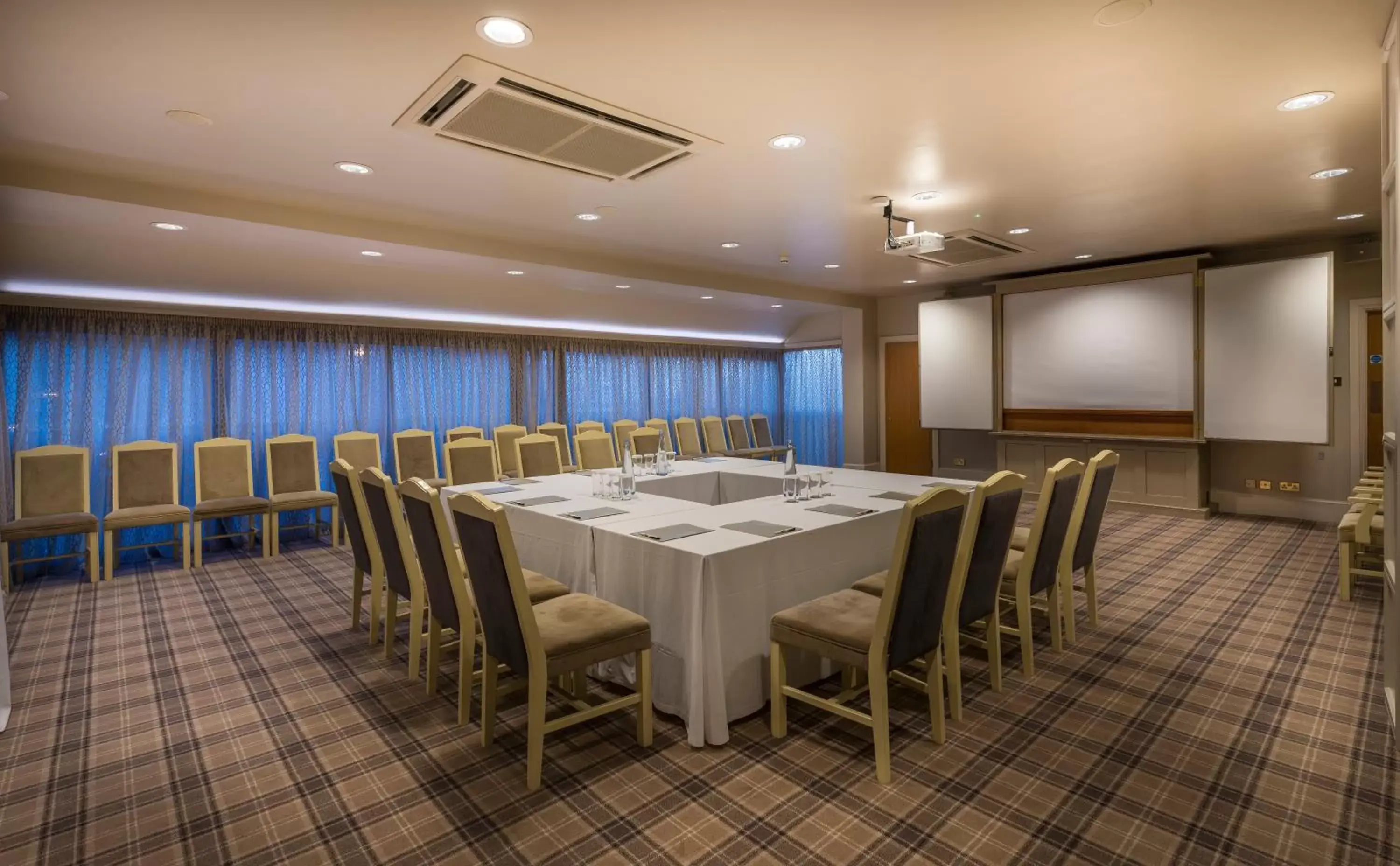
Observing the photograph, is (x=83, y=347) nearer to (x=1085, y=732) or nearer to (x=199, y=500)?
(x=199, y=500)

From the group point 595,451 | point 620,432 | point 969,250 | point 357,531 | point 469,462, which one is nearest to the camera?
point 357,531

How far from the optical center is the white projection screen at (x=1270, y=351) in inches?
234

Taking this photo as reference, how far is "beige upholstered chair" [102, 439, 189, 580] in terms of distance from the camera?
5.15 m

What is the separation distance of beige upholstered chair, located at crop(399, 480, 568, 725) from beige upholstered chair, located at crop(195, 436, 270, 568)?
141 inches

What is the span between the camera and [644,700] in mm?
2594

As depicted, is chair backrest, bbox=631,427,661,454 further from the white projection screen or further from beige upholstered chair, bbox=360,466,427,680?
the white projection screen

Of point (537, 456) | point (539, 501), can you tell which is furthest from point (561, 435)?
point (539, 501)

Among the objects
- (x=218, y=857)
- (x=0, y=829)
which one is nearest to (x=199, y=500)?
(x=0, y=829)

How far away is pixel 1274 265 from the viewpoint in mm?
6117

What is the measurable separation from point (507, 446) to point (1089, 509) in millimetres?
5447

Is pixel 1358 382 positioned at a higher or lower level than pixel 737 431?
higher

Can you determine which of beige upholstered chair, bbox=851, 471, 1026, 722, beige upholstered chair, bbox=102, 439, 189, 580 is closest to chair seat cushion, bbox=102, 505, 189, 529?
beige upholstered chair, bbox=102, 439, 189, 580

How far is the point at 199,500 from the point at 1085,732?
6475mm

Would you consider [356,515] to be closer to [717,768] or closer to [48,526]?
[717,768]
